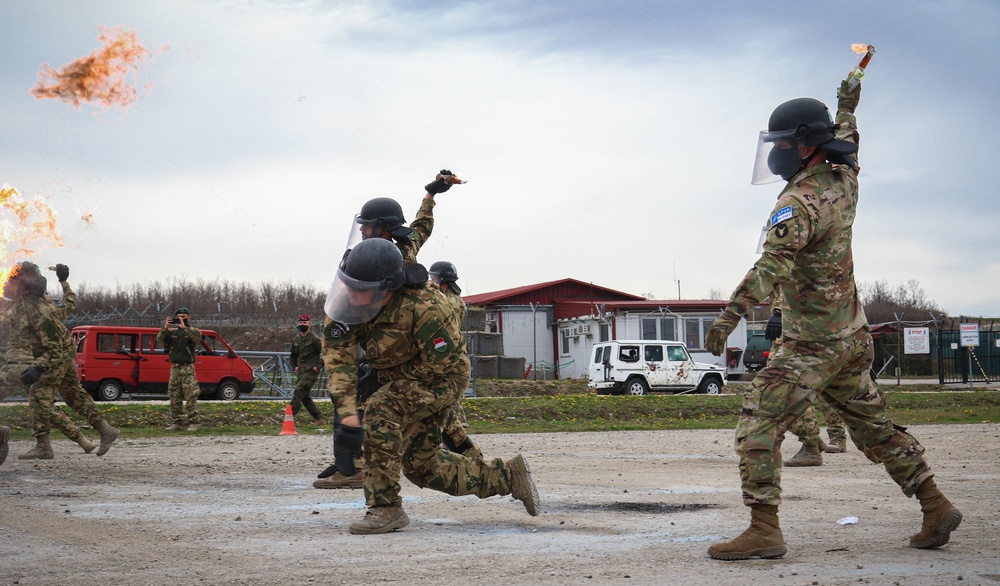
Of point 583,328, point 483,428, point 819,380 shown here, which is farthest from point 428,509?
point 583,328

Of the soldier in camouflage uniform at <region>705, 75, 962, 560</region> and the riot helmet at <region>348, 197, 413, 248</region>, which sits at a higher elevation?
the riot helmet at <region>348, 197, 413, 248</region>

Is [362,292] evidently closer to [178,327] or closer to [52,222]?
[52,222]

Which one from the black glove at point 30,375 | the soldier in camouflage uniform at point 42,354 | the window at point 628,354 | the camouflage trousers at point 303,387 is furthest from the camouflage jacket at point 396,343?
the window at point 628,354

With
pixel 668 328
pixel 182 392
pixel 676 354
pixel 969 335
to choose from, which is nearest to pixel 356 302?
pixel 182 392

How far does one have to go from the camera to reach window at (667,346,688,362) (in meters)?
29.7

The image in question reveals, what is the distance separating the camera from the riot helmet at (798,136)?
528 cm

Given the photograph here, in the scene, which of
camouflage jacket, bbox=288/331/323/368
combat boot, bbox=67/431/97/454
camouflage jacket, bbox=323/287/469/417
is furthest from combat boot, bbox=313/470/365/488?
camouflage jacket, bbox=288/331/323/368

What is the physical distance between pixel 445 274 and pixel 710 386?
21.8 m

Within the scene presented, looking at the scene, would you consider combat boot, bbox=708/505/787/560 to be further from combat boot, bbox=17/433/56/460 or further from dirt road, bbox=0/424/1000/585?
combat boot, bbox=17/433/56/460

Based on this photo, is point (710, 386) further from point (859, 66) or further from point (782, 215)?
point (782, 215)

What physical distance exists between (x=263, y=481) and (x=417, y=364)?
339cm

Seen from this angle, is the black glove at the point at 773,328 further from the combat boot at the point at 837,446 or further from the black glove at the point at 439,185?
the black glove at the point at 439,185

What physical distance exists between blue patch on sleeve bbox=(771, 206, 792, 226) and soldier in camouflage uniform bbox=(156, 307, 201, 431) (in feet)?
41.3

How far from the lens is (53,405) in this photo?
10.9 meters
